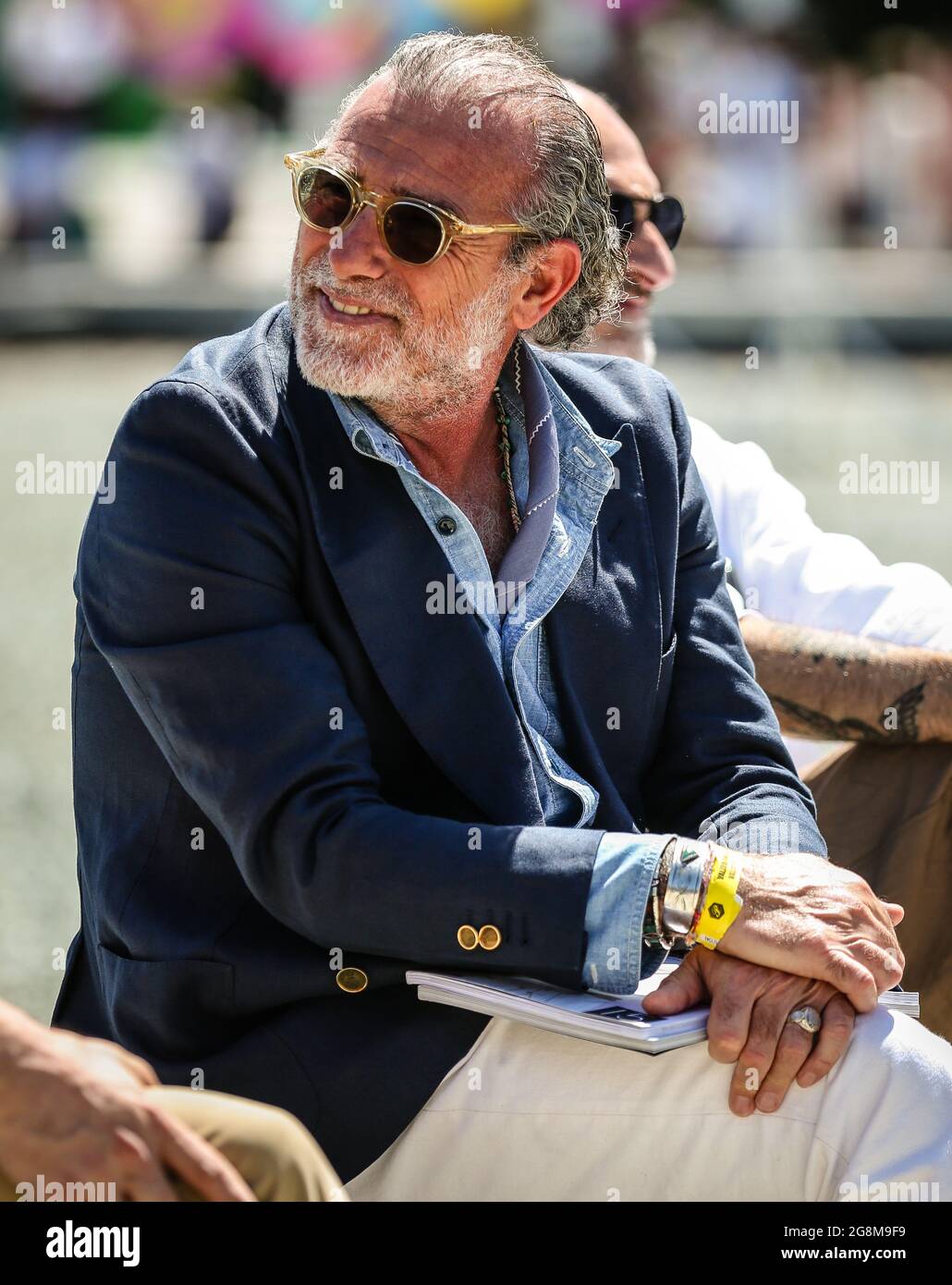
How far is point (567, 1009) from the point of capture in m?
2.29

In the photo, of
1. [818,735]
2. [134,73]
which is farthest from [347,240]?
[134,73]

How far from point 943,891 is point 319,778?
136cm

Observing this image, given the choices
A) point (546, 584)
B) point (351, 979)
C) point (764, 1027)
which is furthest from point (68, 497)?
point (764, 1027)

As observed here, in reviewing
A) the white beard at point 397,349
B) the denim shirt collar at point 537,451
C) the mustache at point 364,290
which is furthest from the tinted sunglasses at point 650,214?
the mustache at point 364,290

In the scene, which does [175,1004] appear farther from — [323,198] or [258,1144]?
[323,198]

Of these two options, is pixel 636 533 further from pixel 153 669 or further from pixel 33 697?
pixel 33 697

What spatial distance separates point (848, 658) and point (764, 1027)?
1.12 metres

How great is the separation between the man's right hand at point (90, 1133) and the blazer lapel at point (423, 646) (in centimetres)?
78

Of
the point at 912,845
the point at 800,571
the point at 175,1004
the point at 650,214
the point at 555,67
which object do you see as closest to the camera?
the point at 175,1004

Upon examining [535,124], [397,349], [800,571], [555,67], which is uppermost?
[555,67]

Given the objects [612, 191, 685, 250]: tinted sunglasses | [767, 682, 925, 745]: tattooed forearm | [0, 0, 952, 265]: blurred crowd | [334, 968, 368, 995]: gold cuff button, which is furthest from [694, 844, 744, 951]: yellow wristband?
[0, 0, 952, 265]: blurred crowd

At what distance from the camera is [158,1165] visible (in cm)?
175

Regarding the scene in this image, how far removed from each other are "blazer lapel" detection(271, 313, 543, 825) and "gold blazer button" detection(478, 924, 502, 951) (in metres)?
0.20

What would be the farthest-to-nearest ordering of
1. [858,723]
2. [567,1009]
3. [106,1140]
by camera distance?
[858,723] → [567,1009] → [106,1140]
